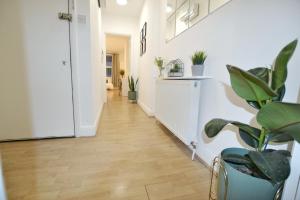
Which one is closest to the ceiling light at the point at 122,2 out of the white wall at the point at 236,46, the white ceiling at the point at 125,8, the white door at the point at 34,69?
the white ceiling at the point at 125,8

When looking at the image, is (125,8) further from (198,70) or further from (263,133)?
(263,133)

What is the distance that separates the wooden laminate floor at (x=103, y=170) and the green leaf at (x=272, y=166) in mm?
655

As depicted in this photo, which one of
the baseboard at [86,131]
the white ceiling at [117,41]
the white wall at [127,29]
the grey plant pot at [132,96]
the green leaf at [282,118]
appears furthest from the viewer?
the white ceiling at [117,41]

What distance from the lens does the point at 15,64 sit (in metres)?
1.68

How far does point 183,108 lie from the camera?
1.55 metres

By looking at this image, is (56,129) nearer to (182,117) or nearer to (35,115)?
(35,115)

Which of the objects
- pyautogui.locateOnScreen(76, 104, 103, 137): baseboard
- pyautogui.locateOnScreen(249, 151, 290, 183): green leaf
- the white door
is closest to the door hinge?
the white door

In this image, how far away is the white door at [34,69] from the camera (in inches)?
64.6

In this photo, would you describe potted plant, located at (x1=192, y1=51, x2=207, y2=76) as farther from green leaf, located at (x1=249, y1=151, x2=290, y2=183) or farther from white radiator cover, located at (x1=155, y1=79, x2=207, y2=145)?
green leaf, located at (x1=249, y1=151, x2=290, y2=183)

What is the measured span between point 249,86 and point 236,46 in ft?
2.02

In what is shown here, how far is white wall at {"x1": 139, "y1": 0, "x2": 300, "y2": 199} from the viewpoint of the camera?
777 millimetres

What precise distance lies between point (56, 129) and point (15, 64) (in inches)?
33.7

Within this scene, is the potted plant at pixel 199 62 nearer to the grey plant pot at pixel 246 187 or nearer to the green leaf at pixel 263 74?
the green leaf at pixel 263 74

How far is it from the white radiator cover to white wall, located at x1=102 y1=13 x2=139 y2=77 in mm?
3270
